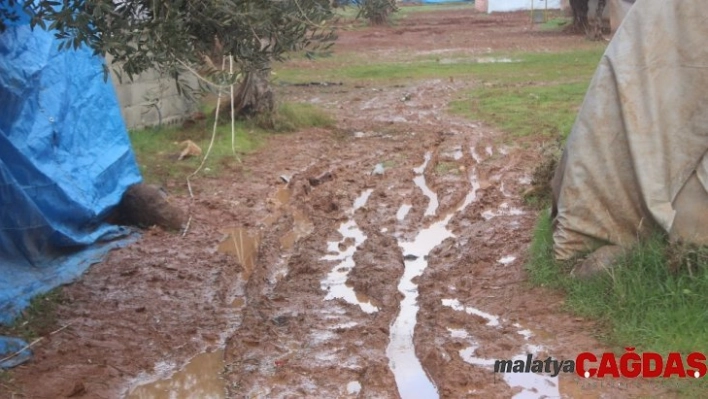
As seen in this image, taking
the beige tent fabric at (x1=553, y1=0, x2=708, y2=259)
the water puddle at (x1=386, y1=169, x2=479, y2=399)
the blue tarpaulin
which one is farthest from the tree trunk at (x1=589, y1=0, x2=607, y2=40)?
the beige tent fabric at (x1=553, y1=0, x2=708, y2=259)

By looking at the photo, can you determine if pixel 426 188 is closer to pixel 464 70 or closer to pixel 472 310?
pixel 472 310

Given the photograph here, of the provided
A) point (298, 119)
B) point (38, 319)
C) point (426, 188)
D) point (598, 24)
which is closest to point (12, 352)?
point (38, 319)


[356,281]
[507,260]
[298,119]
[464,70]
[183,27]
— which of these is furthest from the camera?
[464,70]

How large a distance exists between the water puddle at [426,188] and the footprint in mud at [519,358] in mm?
2698

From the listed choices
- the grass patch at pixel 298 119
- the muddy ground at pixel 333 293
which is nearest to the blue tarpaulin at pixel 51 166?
the muddy ground at pixel 333 293

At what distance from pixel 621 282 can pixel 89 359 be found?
3538 mm

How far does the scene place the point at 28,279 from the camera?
712cm

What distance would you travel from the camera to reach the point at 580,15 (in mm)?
27516

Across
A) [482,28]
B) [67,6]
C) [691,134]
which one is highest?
[67,6]

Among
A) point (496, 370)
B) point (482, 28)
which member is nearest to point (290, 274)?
point (496, 370)

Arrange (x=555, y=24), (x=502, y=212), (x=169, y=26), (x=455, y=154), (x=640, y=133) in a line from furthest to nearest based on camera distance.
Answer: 1. (x=555, y=24)
2. (x=455, y=154)
3. (x=502, y=212)
4. (x=640, y=133)
5. (x=169, y=26)

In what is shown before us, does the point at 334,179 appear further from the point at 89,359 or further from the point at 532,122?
the point at 89,359

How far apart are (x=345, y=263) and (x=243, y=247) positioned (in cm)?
114

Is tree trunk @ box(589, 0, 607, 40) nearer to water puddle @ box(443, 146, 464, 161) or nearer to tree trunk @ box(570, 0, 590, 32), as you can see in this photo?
tree trunk @ box(570, 0, 590, 32)
